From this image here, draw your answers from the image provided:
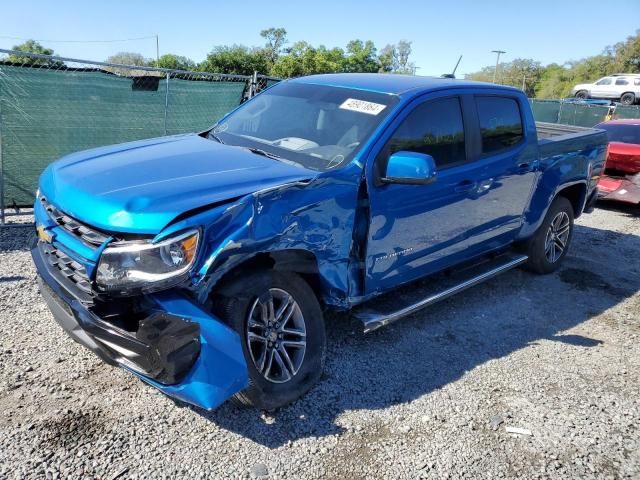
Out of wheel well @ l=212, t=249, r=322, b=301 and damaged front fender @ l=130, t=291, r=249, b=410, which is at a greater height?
wheel well @ l=212, t=249, r=322, b=301

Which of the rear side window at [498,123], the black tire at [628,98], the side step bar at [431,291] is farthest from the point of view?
the black tire at [628,98]

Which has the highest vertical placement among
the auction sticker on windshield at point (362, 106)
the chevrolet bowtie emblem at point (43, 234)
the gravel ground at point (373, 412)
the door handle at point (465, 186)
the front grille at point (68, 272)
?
the auction sticker on windshield at point (362, 106)

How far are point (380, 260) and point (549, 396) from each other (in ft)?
4.72

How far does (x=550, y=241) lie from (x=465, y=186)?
2.11 metres

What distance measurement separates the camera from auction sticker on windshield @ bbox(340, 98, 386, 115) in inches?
145

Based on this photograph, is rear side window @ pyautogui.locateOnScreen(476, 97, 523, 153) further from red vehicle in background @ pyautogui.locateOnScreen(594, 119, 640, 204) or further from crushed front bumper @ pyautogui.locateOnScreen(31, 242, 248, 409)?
red vehicle in background @ pyautogui.locateOnScreen(594, 119, 640, 204)

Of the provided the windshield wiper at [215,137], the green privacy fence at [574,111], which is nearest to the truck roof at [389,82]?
the windshield wiper at [215,137]

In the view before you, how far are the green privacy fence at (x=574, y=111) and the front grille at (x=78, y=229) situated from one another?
18868 millimetres

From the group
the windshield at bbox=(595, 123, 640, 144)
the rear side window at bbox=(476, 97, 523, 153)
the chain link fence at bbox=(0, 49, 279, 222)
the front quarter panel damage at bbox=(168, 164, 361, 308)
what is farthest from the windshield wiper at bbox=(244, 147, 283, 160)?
the windshield at bbox=(595, 123, 640, 144)

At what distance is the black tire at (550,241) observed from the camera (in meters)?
5.55

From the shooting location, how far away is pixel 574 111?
19.5m

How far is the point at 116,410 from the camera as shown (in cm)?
303

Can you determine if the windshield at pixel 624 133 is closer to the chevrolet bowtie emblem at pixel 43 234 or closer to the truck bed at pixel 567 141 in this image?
the truck bed at pixel 567 141

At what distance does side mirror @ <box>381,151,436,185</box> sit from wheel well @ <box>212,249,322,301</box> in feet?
2.43
